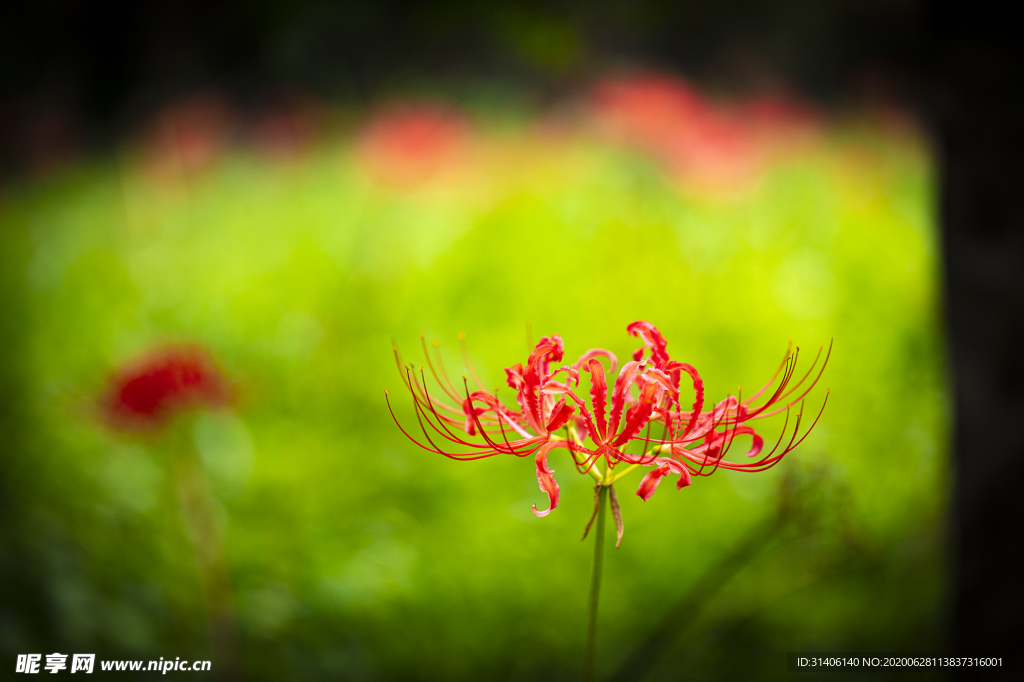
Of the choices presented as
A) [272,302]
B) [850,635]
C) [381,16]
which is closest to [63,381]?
[272,302]

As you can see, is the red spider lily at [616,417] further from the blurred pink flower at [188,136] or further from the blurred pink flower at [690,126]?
the blurred pink flower at [188,136]

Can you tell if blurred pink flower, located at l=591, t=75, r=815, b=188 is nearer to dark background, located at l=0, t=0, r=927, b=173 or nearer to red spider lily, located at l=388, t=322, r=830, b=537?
dark background, located at l=0, t=0, r=927, b=173

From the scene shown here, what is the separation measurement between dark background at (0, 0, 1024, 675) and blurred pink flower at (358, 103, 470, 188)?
0.61ft

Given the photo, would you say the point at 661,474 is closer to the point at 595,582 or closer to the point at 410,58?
the point at 595,582

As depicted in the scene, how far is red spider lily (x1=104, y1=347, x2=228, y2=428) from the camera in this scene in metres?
0.84

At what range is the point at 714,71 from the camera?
2.04 metres

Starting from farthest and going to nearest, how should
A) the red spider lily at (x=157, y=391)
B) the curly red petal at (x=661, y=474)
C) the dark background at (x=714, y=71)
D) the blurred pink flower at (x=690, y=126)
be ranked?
the blurred pink flower at (x=690, y=126), the red spider lily at (x=157, y=391), the dark background at (x=714, y=71), the curly red petal at (x=661, y=474)

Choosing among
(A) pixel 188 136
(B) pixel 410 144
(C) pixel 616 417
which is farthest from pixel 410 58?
(C) pixel 616 417

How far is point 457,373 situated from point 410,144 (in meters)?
0.94

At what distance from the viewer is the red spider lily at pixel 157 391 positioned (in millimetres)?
835

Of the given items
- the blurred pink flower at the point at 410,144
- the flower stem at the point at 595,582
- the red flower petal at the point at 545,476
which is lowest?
the flower stem at the point at 595,582

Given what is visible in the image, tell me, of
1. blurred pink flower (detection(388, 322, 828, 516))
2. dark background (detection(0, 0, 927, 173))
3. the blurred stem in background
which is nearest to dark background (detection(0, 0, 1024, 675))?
dark background (detection(0, 0, 927, 173))

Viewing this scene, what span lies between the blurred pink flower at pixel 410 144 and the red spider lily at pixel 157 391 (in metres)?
1.07

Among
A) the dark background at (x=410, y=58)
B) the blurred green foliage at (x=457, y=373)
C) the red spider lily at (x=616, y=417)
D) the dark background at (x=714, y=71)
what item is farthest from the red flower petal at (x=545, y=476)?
the dark background at (x=410, y=58)
